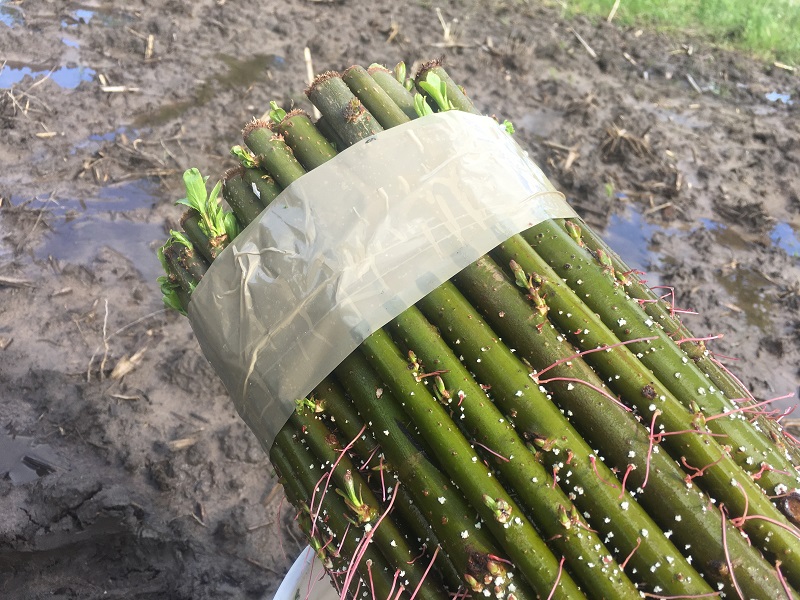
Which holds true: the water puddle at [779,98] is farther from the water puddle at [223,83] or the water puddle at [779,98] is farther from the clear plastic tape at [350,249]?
the clear plastic tape at [350,249]

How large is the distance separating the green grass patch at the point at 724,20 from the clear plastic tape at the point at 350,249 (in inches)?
292

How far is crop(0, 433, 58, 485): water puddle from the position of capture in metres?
3.68

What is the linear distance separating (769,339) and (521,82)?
404 centimetres

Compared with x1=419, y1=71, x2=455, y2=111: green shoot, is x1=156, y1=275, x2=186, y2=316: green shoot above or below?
below

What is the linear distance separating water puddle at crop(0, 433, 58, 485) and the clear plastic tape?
2.33 m

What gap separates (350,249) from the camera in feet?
6.68

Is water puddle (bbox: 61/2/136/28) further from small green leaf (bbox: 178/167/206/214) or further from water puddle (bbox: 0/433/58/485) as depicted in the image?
small green leaf (bbox: 178/167/206/214)

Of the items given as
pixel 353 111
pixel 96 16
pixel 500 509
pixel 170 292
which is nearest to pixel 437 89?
pixel 353 111

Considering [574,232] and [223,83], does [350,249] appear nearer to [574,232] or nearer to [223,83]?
[574,232]

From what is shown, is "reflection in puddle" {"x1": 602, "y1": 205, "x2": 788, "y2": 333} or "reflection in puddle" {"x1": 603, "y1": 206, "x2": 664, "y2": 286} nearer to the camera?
"reflection in puddle" {"x1": 602, "y1": 205, "x2": 788, "y2": 333}

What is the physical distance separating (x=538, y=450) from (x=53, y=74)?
6725 millimetres

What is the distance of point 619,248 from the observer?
564 centimetres

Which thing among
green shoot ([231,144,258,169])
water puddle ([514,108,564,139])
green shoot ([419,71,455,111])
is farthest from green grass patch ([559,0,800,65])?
green shoot ([231,144,258,169])

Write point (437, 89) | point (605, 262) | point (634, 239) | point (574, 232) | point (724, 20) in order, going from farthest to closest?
point (724, 20) → point (634, 239) → point (437, 89) → point (574, 232) → point (605, 262)
